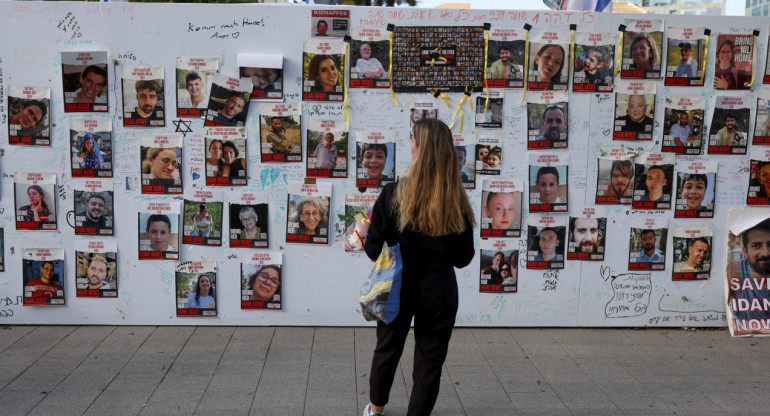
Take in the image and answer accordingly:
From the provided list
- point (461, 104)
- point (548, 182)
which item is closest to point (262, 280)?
point (461, 104)

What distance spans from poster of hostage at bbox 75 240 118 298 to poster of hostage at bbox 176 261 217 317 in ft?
1.85

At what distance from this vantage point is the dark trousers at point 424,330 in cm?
377

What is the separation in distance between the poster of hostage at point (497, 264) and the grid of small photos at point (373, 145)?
10mm

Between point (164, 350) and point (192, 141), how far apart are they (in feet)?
5.79

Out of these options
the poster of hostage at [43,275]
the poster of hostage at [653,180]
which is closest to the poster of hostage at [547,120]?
the poster of hostage at [653,180]

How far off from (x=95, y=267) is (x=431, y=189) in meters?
3.59

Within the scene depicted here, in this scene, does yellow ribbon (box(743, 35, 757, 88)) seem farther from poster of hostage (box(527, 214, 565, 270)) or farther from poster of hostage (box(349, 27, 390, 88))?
poster of hostage (box(349, 27, 390, 88))

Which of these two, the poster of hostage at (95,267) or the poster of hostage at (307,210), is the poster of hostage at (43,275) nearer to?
Result: the poster of hostage at (95,267)

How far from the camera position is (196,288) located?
588 cm

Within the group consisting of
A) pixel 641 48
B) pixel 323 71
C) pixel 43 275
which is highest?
pixel 641 48

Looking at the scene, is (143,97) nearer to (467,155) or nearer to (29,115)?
(29,115)

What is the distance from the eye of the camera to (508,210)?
5.95 metres

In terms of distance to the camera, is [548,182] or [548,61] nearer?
[548,61]

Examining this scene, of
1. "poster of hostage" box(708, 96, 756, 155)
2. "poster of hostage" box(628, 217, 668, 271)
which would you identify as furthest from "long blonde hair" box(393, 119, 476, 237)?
"poster of hostage" box(708, 96, 756, 155)
